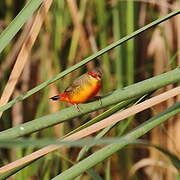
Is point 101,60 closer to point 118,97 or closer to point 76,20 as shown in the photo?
point 76,20

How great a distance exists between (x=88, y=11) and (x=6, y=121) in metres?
0.60

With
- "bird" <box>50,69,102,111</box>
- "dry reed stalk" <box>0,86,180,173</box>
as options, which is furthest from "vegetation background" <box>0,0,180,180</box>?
"dry reed stalk" <box>0,86,180,173</box>

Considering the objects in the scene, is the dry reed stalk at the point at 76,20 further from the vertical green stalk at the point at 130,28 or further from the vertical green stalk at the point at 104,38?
the vertical green stalk at the point at 130,28

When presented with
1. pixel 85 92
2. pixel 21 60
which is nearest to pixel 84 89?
pixel 85 92

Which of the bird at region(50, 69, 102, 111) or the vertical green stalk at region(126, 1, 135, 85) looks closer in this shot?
the bird at region(50, 69, 102, 111)

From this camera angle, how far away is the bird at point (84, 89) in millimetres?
1281

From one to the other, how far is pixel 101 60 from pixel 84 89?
717 mm

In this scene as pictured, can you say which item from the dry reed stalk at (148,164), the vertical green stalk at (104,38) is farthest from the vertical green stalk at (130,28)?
the dry reed stalk at (148,164)

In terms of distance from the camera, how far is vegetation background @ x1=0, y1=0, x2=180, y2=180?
1893 millimetres

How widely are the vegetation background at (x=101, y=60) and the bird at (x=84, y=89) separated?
433 millimetres

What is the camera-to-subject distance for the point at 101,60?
2039mm

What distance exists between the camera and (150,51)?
220 centimetres

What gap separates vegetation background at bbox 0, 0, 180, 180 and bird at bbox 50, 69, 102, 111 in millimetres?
433

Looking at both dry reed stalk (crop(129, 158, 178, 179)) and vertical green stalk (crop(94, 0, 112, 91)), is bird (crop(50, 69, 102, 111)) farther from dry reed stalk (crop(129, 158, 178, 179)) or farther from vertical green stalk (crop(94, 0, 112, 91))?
dry reed stalk (crop(129, 158, 178, 179))
